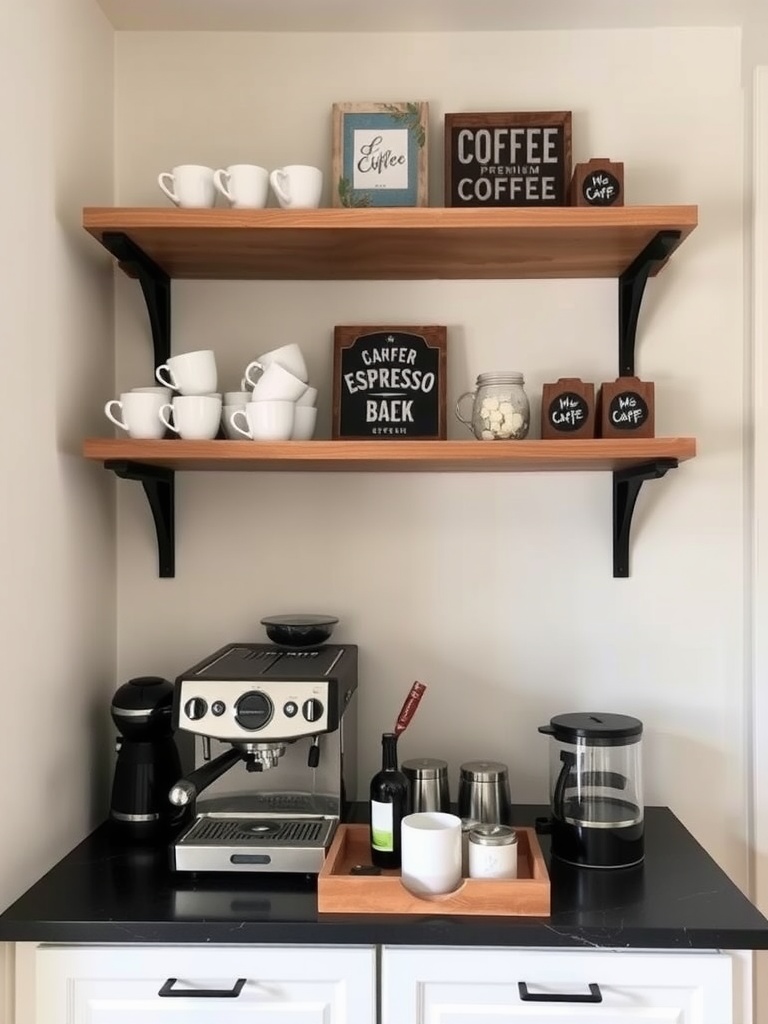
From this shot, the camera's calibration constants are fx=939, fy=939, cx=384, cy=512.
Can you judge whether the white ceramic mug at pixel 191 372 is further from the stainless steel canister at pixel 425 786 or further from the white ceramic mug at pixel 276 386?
the stainless steel canister at pixel 425 786

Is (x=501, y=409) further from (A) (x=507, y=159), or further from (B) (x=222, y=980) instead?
(B) (x=222, y=980)

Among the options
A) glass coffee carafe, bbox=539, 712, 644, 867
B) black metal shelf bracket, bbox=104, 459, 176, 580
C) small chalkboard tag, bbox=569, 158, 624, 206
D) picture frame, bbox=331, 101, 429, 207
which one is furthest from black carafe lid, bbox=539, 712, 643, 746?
picture frame, bbox=331, 101, 429, 207

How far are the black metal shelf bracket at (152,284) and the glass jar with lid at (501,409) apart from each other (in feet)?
2.09

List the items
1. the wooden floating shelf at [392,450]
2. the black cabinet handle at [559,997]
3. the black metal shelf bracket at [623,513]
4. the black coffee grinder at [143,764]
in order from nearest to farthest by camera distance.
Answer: the black cabinet handle at [559,997]
the wooden floating shelf at [392,450]
the black coffee grinder at [143,764]
the black metal shelf bracket at [623,513]

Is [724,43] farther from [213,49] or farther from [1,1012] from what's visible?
[1,1012]

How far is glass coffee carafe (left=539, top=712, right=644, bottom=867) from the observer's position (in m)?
1.53

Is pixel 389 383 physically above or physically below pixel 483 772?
above

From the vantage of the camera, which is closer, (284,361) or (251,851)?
(251,851)

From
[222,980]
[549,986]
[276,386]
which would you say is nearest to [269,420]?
[276,386]

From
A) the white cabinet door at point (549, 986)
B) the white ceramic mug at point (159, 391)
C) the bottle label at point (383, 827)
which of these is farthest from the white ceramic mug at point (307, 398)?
the white cabinet door at point (549, 986)

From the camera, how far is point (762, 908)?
Answer: 181 centimetres

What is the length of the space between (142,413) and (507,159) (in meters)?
0.84

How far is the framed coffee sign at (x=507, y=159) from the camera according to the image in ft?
5.82

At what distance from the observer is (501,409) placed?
1638 millimetres
